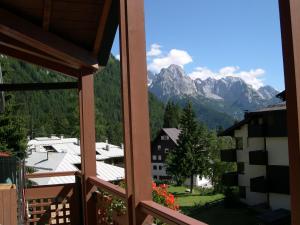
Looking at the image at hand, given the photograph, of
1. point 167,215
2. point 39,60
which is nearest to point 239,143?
point 39,60

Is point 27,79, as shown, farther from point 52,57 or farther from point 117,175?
point 52,57

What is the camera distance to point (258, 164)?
22859 mm

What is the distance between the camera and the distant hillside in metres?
47.6

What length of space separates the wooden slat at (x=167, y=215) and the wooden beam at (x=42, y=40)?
2.27m

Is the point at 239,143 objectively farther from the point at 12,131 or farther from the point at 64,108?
the point at 64,108

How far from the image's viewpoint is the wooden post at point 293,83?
99 centimetres

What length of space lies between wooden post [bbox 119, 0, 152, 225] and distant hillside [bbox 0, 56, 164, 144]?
1365 inches

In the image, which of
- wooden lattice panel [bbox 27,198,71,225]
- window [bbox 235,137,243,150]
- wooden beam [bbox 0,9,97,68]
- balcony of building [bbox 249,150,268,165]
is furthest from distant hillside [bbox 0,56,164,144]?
wooden beam [bbox 0,9,97,68]

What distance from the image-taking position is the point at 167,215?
1.81m

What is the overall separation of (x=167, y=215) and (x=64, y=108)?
253 ft

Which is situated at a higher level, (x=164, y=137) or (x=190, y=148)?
(x=164, y=137)

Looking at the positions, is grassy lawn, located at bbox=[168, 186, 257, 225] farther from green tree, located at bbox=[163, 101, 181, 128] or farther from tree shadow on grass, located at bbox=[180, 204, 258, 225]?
green tree, located at bbox=[163, 101, 181, 128]

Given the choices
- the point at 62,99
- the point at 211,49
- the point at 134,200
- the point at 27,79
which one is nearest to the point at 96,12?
the point at 134,200

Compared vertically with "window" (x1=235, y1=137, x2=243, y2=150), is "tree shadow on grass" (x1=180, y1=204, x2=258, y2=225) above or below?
below
